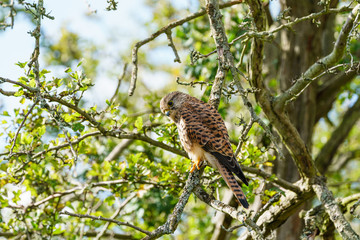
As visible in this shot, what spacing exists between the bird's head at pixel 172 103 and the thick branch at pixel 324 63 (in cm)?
86

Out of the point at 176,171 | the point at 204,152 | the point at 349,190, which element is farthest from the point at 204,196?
the point at 349,190

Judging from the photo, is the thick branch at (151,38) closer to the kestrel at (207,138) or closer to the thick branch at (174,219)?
the kestrel at (207,138)

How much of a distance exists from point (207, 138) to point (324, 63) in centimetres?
111

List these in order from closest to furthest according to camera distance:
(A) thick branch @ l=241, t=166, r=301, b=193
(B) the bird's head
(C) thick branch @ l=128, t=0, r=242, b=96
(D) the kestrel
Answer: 1. (C) thick branch @ l=128, t=0, r=242, b=96
2. (D) the kestrel
3. (A) thick branch @ l=241, t=166, r=301, b=193
4. (B) the bird's head

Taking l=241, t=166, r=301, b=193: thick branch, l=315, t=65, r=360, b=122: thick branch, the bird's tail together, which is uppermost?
l=315, t=65, r=360, b=122: thick branch

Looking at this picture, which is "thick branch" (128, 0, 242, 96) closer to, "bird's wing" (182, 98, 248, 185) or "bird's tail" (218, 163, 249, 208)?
"bird's wing" (182, 98, 248, 185)

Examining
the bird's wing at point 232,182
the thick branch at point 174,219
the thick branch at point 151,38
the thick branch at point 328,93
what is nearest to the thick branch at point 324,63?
the bird's wing at point 232,182

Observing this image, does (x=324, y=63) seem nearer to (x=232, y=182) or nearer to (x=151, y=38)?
Result: (x=232, y=182)

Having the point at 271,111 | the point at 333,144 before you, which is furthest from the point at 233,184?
the point at 333,144

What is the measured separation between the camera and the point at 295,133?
146 inches

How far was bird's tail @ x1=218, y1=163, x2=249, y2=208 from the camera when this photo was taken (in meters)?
2.82

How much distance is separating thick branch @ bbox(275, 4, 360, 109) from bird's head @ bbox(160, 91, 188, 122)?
0.86 metres

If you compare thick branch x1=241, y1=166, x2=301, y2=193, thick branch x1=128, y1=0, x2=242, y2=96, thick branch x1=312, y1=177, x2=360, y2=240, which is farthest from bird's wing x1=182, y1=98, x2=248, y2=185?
thick branch x1=312, y1=177, x2=360, y2=240

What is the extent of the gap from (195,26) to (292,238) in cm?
302
